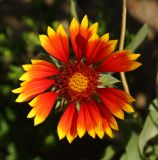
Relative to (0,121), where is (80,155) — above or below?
below

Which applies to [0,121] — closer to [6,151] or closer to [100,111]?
[6,151]

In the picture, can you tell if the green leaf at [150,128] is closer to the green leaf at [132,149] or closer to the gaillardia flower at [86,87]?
the green leaf at [132,149]

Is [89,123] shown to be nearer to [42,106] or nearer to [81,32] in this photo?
[42,106]

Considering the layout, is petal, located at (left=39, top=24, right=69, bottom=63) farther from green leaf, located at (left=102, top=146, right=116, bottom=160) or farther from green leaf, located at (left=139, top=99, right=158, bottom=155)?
green leaf, located at (left=102, top=146, right=116, bottom=160)

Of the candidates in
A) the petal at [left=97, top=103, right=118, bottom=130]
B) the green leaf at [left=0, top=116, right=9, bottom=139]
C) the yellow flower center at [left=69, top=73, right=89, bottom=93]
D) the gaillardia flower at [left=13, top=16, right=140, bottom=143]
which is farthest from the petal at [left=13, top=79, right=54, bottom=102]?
the green leaf at [left=0, top=116, right=9, bottom=139]

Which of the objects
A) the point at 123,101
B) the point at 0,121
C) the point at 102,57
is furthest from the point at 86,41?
the point at 0,121

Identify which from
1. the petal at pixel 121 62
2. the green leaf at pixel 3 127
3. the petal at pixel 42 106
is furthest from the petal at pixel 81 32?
the green leaf at pixel 3 127
